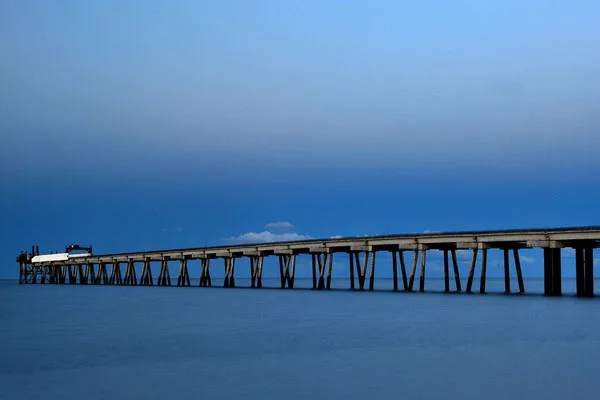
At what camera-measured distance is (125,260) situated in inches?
5044

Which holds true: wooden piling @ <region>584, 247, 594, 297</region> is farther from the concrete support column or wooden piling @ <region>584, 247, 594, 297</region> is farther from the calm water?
the calm water

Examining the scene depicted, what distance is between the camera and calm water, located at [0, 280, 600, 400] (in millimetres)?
26516

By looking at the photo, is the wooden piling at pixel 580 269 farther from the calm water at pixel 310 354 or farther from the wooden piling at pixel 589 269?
the calm water at pixel 310 354

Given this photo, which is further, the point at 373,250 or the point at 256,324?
the point at 373,250

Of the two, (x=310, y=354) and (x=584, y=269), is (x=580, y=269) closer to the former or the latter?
(x=584, y=269)

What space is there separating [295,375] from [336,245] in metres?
53.2

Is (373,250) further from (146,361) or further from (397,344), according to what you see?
(146,361)

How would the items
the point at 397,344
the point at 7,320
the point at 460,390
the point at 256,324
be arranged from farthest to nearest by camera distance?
the point at 7,320, the point at 256,324, the point at 397,344, the point at 460,390

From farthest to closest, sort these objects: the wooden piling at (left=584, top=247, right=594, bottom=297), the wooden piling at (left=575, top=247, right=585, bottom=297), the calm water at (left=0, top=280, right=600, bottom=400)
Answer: the wooden piling at (left=584, top=247, right=594, bottom=297) < the wooden piling at (left=575, top=247, right=585, bottom=297) < the calm water at (left=0, top=280, right=600, bottom=400)

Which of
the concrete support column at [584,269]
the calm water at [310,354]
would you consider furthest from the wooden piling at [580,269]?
the calm water at [310,354]

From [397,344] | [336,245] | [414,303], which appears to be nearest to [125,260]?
[336,245]

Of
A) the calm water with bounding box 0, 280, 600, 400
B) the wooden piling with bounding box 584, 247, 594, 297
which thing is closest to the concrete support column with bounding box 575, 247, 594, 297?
the wooden piling with bounding box 584, 247, 594, 297

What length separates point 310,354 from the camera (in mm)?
35375

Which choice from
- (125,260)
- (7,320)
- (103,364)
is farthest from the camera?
(125,260)
